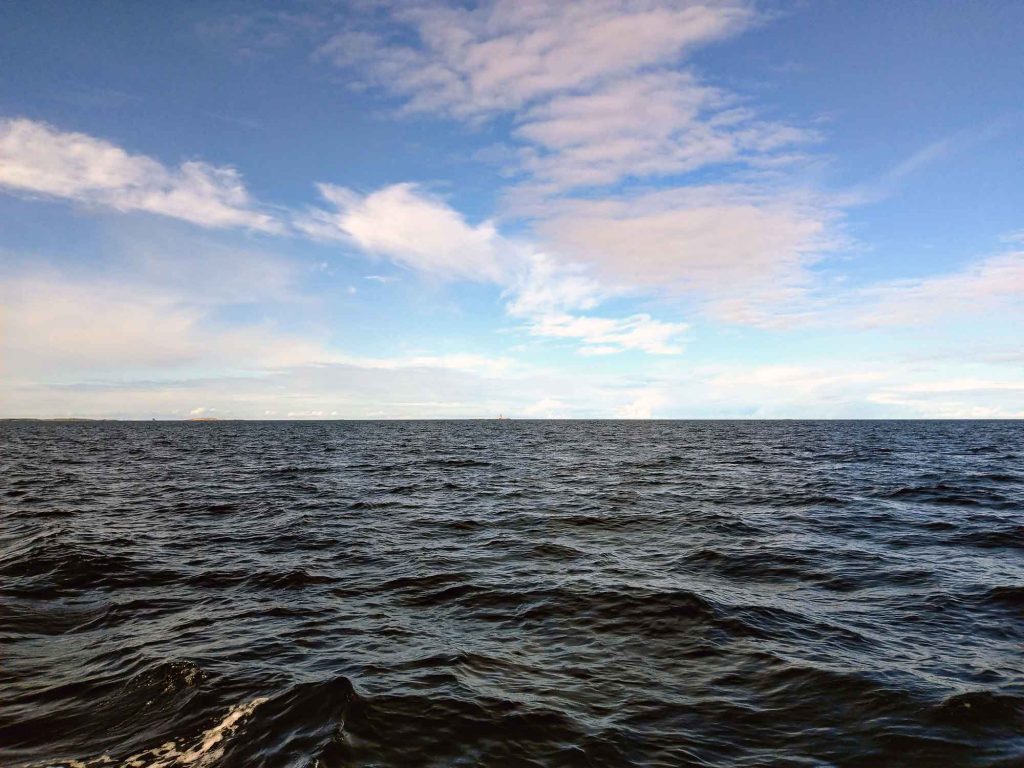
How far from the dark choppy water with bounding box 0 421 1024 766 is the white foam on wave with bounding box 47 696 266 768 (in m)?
0.04

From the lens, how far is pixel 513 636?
11.1 m

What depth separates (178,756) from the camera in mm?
7238

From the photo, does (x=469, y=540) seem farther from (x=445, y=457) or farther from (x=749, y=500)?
(x=445, y=457)

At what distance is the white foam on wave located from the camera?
23.1ft

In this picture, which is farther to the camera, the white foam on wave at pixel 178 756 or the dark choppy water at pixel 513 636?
the dark choppy water at pixel 513 636

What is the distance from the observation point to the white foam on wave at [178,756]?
7.05 m

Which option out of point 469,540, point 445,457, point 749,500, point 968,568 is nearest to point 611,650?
point 469,540

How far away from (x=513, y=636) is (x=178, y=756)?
5.71m

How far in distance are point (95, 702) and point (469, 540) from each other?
11770mm

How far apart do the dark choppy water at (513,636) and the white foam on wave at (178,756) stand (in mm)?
36

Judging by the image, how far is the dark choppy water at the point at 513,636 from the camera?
765 cm

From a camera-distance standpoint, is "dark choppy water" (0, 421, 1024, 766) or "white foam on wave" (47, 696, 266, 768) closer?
"white foam on wave" (47, 696, 266, 768)

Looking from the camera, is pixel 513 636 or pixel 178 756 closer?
pixel 178 756

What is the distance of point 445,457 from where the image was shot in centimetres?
5628
